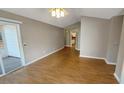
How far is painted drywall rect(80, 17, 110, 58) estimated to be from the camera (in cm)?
474

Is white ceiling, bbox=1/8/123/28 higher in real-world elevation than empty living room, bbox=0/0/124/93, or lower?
higher

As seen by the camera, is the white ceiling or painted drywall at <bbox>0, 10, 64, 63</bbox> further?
painted drywall at <bbox>0, 10, 64, 63</bbox>

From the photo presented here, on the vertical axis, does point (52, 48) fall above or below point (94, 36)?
below

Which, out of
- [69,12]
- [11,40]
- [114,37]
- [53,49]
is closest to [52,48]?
Result: [53,49]

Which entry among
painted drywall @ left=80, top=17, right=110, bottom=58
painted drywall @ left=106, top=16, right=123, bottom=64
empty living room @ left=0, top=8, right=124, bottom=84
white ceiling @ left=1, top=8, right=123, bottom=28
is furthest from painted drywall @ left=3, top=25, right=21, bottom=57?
painted drywall @ left=106, top=16, right=123, bottom=64

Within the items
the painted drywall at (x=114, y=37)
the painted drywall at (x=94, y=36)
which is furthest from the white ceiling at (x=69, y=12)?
the painted drywall at (x=94, y=36)

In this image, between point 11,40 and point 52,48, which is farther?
point 52,48

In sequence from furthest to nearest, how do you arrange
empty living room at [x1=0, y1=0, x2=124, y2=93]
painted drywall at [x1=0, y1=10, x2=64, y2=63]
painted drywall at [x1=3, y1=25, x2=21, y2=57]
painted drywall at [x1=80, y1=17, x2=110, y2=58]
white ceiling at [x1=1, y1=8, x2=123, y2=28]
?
painted drywall at [x1=80, y1=17, x2=110, y2=58]
painted drywall at [x1=3, y1=25, x2=21, y2=57]
painted drywall at [x1=0, y1=10, x2=64, y2=63]
white ceiling at [x1=1, y1=8, x2=123, y2=28]
empty living room at [x1=0, y1=0, x2=124, y2=93]

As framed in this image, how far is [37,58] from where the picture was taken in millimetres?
4793

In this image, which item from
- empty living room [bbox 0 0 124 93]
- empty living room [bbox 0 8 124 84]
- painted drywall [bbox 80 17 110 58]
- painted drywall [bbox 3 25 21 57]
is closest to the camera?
empty living room [bbox 0 0 124 93]

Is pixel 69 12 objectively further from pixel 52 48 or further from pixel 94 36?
pixel 52 48

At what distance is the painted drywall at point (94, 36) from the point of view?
15.5ft

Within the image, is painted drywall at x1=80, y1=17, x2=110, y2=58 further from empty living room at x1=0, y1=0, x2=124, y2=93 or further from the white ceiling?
the white ceiling

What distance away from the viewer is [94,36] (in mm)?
4988
